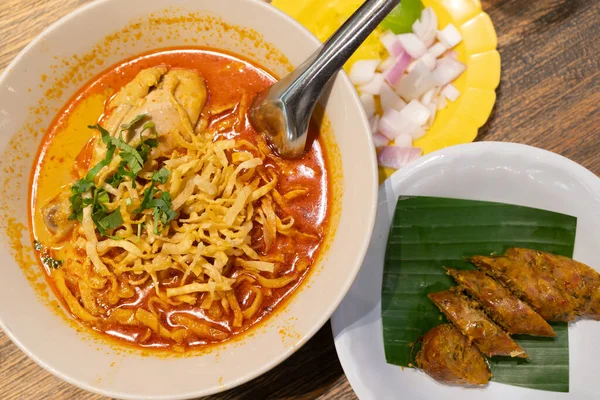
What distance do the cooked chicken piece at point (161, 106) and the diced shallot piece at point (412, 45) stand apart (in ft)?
3.87

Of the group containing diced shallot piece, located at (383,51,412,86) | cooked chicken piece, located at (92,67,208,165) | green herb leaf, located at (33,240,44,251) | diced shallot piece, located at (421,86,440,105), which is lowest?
diced shallot piece, located at (421,86,440,105)

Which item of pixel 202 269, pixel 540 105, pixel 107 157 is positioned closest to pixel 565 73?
pixel 540 105

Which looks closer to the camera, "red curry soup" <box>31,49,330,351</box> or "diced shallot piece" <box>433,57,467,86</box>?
"red curry soup" <box>31,49,330,351</box>

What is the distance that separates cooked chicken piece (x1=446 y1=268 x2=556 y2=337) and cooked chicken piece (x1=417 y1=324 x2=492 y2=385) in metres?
0.19

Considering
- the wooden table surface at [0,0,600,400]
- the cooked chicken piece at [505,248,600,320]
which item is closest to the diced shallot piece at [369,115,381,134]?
the wooden table surface at [0,0,600,400]

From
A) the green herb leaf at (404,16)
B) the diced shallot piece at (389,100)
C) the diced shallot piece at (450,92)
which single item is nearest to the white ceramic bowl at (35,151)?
the diced shallot piece at (389,100)

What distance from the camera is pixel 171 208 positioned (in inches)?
78.6

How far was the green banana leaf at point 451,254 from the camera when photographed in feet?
7.60

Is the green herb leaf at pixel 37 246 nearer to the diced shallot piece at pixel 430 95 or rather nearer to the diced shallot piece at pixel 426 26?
the diced shallot piece at pixel 430 95

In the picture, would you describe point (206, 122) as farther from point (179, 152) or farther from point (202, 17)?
point (202, 17)

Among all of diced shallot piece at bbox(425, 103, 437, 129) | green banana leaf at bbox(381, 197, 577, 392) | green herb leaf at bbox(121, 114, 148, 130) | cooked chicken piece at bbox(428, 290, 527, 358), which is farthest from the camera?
diced shallot piece at bbox(425, 103, 437, 129)

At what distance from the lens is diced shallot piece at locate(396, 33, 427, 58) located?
267 cm

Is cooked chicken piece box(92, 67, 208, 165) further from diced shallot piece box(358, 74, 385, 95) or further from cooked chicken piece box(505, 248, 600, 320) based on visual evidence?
cooked chicken piece box(505, 248, 600, 320)

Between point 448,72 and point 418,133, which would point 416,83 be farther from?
point 418,133
